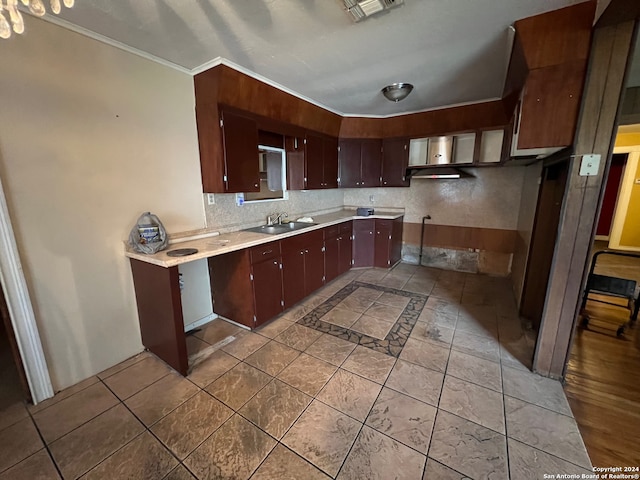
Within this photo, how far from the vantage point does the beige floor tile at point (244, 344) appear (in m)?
2.34

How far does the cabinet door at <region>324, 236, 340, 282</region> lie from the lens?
3666 mm

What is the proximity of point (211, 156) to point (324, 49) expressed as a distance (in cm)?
136

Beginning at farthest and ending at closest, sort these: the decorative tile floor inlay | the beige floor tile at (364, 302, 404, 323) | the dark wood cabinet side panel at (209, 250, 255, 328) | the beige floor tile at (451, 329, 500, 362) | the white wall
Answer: the beige floor tile at (364, 302, 404, 323), the dark wood cabinet side panel at (209, 250, 255, 328), the decorative tile floor inlay, the beige floor tile at (451, 329, 500, 362), the white wall

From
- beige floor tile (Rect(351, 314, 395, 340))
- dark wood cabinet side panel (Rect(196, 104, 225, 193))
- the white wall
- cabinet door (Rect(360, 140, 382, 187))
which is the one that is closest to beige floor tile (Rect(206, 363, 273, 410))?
the white wall

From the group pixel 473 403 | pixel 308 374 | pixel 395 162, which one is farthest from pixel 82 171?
pixel 395 162

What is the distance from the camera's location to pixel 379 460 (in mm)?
1431

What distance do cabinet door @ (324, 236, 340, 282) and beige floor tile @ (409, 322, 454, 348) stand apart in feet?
4.54

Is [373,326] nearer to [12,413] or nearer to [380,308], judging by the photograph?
[380,308]

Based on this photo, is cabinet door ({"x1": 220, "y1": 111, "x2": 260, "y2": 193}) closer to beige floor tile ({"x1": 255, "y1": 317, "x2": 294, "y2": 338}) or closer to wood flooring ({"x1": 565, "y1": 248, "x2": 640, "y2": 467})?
beige floor tile ({"x1": 255, "y1": 317, "x2": 294, "y2": 338})

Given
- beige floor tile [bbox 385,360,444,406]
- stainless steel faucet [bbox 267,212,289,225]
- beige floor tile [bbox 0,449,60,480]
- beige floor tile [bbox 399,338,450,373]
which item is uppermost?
stainless steel faucet [bbox 267,212,289,225]

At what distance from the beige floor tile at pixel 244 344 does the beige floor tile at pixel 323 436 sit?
2.73 feet

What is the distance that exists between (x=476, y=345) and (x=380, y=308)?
→ 100 cm

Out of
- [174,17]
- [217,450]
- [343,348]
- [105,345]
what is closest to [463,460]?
[343,348]

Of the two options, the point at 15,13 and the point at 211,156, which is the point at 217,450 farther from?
the point at 211,156
